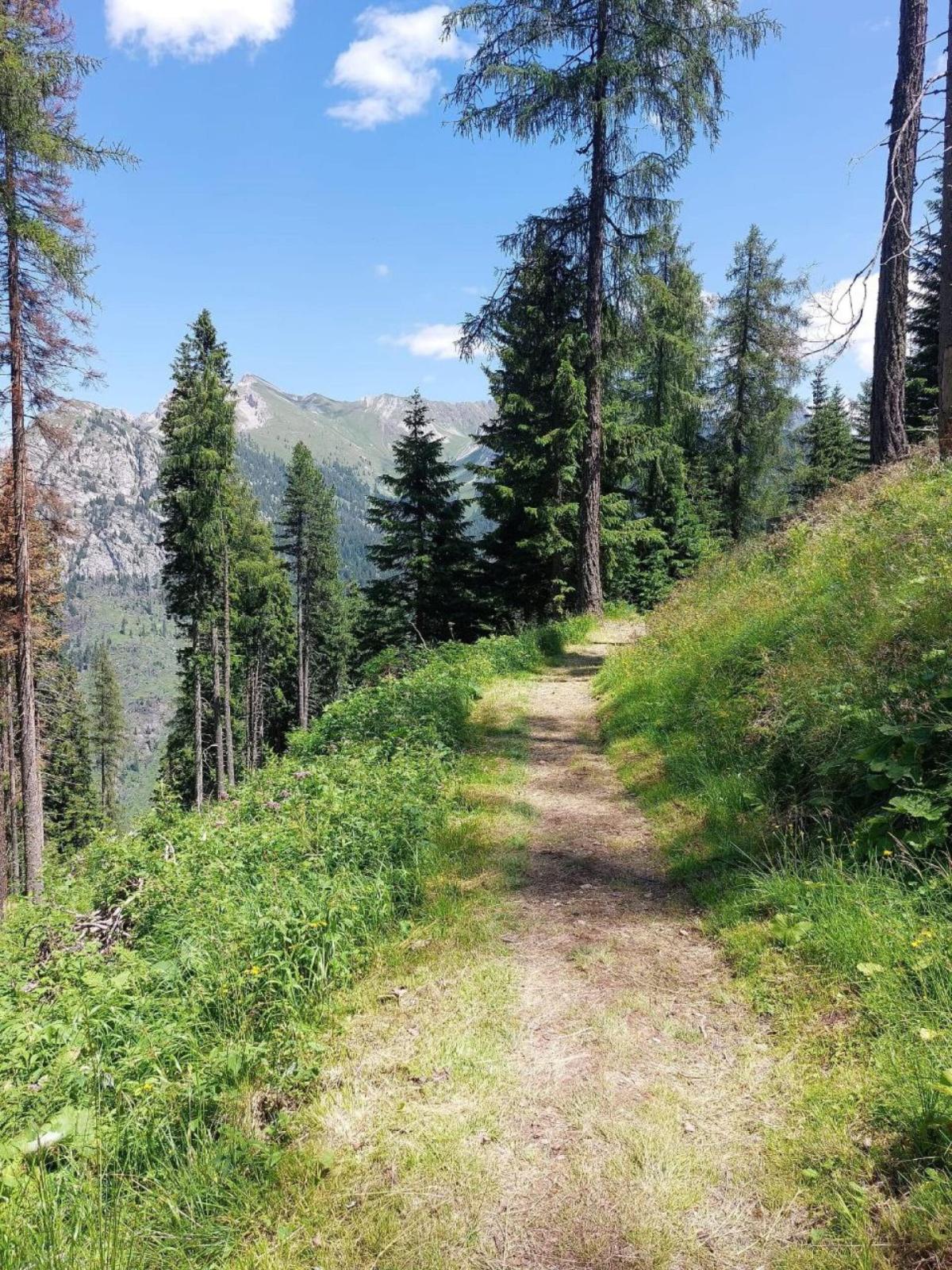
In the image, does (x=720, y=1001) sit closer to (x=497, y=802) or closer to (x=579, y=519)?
(x=497, y=802)

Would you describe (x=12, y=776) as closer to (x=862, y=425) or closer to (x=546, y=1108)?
(x=546, y=1108)

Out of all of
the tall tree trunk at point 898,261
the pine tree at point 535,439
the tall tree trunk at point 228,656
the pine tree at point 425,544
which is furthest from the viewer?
the tall tree trunk at point 228,656

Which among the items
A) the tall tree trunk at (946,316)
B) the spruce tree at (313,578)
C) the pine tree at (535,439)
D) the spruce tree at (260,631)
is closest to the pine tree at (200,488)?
the spruce tree at (260,631)

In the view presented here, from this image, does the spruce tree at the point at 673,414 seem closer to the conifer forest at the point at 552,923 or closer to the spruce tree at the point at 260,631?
the conifer forest at the point at 552,923

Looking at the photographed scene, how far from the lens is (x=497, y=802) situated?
5930mm

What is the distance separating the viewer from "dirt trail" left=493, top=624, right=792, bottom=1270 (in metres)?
2.10

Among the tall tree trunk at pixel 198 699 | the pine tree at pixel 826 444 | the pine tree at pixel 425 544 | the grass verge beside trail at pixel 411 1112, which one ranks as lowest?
the tall tree trunk at pixel 198 699

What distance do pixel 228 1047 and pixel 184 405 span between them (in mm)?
25725

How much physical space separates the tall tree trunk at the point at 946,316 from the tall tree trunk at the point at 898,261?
0.65m

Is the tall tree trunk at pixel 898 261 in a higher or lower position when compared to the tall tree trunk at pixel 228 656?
higher

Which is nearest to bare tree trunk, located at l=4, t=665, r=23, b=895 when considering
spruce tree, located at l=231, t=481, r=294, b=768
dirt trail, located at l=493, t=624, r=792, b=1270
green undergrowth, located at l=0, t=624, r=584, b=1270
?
spruce tree, located at l=231, t=481, r=294, b=768

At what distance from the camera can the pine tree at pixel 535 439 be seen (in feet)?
47.1

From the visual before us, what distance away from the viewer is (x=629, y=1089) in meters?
2.70

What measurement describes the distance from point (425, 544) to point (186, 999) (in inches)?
735
